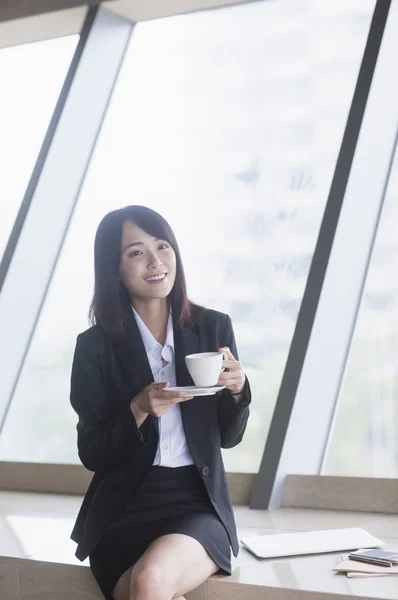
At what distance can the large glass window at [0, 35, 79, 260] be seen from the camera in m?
3.75

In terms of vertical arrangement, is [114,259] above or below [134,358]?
above

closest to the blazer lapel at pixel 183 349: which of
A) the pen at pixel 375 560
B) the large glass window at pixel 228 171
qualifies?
the pen at pixel 375 560

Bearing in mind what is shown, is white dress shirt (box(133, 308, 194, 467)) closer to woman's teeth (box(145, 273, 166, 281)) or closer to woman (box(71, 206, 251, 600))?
woman (box(71, 206, 251, 600))

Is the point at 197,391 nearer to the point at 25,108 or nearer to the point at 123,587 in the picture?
the point at 123,587

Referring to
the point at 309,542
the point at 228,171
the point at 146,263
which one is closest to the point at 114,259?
the point at 146,263

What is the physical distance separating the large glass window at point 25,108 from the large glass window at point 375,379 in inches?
70.4

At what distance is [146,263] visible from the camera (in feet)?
6.29

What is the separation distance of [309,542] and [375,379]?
95 centimetres

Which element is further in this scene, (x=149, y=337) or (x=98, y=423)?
(x=149, y=337)

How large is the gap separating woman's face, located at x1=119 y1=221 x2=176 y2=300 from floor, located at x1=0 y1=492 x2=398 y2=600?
0.72 m

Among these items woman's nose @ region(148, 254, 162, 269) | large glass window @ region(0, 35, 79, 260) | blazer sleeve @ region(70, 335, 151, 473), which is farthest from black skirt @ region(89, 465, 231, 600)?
large glass window @ region(0, 35, 79, 260)

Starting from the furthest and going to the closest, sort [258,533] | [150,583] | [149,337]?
[258,533] < [149,337] < [150,583]

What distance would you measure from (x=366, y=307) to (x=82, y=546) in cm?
153

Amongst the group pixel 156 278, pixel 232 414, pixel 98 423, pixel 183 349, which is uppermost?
pixel 156 278
